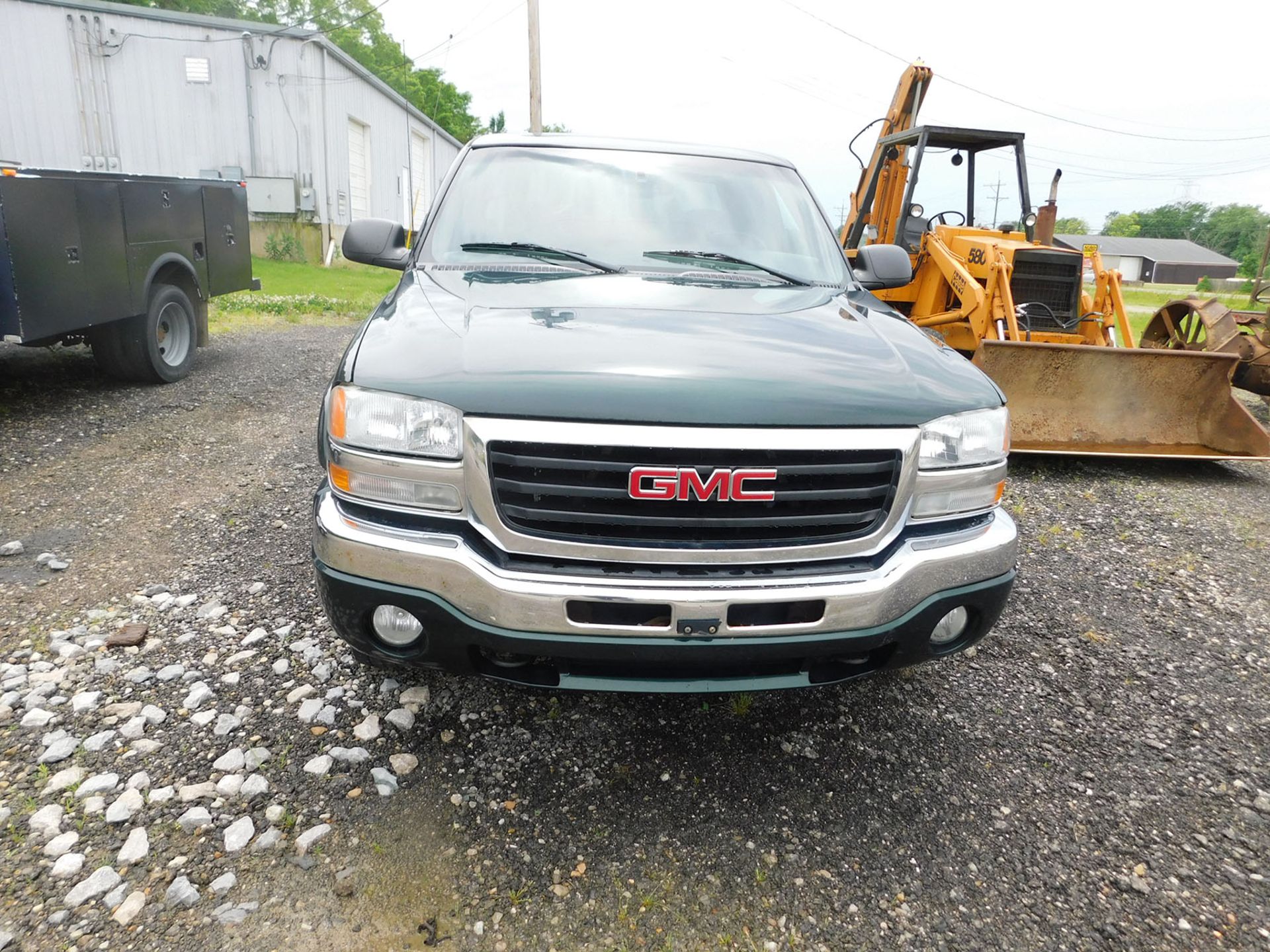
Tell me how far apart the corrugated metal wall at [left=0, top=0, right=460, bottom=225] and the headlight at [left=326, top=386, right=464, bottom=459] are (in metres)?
19.7

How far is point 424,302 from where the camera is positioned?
251cm

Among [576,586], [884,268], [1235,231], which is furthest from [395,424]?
[1235,231]

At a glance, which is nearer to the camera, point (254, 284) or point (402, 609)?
point (402, 609)

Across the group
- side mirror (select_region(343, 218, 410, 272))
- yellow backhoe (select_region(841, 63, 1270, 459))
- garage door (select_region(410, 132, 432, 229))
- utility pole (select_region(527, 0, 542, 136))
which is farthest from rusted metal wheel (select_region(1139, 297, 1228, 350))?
garage door (select_region(410, 132, 432, 229))

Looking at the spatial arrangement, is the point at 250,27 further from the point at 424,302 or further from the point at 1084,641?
the point at 1084,641

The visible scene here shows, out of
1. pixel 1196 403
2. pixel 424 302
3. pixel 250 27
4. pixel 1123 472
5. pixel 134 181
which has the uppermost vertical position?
pixel 250 27

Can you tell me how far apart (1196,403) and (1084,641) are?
12.0ft

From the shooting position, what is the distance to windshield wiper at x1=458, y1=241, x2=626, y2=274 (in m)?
3.00

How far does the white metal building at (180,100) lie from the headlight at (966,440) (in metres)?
16.4

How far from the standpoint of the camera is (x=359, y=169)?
23281 millimetres

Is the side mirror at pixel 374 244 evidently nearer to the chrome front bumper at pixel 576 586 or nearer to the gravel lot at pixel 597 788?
the gravel lot at pixel 597 788

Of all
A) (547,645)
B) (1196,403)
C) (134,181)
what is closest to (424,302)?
(547,645)

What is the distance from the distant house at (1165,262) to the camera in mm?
83125

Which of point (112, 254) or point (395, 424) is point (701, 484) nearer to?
point (395, 424)
